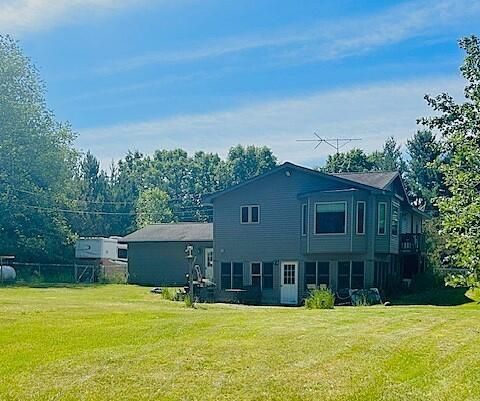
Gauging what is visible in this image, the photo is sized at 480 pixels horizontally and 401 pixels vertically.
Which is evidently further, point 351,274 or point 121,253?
point 121,253

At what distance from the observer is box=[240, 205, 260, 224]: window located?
92.7 ft

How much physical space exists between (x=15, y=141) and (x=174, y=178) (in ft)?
125

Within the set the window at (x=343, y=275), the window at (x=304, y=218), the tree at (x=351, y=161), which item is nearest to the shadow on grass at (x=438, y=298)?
the window at (x=343, y=275)

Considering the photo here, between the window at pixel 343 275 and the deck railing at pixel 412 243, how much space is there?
4843 millimetres

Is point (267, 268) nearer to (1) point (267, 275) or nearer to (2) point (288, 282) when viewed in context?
(1) point (267, 275)

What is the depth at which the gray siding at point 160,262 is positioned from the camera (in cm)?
3335

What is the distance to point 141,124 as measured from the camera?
35.4m

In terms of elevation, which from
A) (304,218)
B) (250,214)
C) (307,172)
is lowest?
(304,218)

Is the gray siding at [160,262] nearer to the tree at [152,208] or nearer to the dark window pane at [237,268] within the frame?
the dark window pane at [237,268]

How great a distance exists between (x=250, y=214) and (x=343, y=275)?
16.4ft

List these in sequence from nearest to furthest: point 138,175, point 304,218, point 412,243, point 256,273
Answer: point 304,218 < point 256,273 < point 412,243 < point 138,175

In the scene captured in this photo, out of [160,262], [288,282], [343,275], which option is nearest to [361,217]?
[343,275]

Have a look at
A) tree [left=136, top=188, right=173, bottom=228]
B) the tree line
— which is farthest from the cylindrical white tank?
tree [left=136, top=188, right=173, bottom=228]

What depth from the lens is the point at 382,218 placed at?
1049 inches
